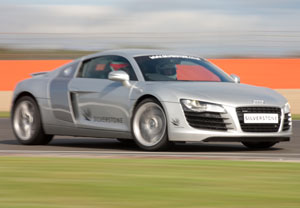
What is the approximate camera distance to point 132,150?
37.7 feet

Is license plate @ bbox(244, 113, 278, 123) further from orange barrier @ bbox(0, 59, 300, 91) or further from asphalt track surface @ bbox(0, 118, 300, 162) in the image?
orange barrier @ bbox(0, 59, 300, 91)

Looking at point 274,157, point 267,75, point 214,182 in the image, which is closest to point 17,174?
point 214,182

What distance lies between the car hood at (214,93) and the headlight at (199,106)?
0.05 meters

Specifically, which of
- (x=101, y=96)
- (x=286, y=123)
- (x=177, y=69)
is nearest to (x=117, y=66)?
(x=101, y=96)

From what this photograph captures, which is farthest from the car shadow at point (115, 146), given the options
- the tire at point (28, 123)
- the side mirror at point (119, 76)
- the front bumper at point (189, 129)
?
the side mirror at point (119, 76)

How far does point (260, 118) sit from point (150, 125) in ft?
4.57

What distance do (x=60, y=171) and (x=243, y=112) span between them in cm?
359

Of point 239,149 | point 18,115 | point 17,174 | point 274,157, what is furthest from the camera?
point 18,115

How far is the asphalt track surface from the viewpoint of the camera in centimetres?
1011

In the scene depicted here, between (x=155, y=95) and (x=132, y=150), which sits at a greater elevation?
(x=155, y=95)

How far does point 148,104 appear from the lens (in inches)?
436

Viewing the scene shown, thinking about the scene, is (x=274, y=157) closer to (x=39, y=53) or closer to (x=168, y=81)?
(x=168, y=81)

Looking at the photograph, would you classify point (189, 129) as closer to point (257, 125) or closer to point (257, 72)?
point (257, 125)

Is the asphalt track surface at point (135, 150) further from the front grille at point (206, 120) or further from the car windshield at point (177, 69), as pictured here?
the car windshield at point (177, 69)
